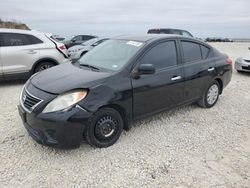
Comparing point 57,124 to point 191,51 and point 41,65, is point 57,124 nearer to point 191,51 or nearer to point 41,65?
point 191,51

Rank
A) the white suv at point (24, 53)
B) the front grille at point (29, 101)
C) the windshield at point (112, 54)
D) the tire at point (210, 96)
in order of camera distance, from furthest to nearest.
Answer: the white suv at point (24, 53) < the tire at point (210, 96) < the windshield at point (112, 54) < the front grille at point (29, 101)

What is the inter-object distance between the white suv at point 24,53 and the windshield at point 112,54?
10.6ft

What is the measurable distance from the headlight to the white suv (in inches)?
176

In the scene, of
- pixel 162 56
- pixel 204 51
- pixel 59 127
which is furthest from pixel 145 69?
pixel 204 51

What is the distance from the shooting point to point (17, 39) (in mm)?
7305

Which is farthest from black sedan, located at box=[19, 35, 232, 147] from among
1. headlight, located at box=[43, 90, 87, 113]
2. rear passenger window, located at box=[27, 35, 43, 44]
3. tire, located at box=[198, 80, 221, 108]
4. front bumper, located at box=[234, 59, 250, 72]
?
front bumper, located at box=[234, 59, 250, 72]

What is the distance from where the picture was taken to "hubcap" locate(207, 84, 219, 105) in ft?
18.1

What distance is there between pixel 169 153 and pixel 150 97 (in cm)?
94

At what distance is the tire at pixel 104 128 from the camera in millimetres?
3543

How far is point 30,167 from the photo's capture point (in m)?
3.34

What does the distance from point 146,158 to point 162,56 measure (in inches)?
70.3

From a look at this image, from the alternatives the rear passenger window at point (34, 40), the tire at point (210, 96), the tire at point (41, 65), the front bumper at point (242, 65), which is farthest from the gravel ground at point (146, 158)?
the front bumper at point (242, 65)

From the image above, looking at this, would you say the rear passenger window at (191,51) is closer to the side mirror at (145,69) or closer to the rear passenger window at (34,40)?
the side mirror at (145,69)

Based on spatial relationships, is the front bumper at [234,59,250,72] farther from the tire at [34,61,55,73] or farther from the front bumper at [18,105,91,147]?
the front bumper at [18,105,91,147]
